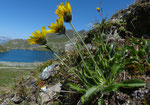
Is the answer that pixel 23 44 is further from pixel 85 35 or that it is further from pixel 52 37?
pixel 85 35

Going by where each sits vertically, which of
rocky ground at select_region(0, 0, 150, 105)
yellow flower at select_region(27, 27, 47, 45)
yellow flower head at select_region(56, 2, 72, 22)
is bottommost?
rocky ground at select_region(0, 0, 150, 105)

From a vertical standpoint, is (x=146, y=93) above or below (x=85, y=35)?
below

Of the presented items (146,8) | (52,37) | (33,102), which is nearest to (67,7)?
(33,102)

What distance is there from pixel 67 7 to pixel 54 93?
1.67 metres

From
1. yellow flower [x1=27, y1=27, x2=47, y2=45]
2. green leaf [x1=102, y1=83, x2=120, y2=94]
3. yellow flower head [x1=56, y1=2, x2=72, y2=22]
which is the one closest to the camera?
green leaf [x1=102, y1=83, x2=120, y2=94]

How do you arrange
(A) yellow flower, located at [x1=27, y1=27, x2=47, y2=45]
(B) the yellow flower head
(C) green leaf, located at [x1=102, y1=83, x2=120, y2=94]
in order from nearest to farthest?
(C) green leaf, located at [x1=102, y1=83, x2=120, y2=94] < (B) the yellow flower head < (A) yellow flower, located at [x1=27, y1=27, x2=47, y2=45]

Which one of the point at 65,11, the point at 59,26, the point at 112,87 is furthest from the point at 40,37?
the point at 112,87

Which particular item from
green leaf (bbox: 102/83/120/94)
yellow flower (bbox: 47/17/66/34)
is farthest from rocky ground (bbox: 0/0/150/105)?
yellow flower (bbox: 47/17/66/34)

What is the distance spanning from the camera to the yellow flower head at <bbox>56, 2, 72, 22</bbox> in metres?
1.74

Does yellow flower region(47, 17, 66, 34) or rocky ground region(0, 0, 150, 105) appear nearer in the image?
rocky ground region(0, 0, 150, 105)

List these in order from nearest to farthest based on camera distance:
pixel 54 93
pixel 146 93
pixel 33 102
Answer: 1. pixel 146 93
2. pixel 54 93
3. pixel 33 102

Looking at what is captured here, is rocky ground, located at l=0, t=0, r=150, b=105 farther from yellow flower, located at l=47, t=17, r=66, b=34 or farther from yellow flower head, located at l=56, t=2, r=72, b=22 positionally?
yellow flower head, located at l=56, t=2, r=72, b=22

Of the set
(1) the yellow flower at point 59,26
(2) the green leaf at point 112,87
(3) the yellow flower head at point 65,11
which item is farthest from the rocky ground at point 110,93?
(3) the yellow flower head at point 65,11

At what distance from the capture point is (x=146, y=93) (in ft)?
4.54
